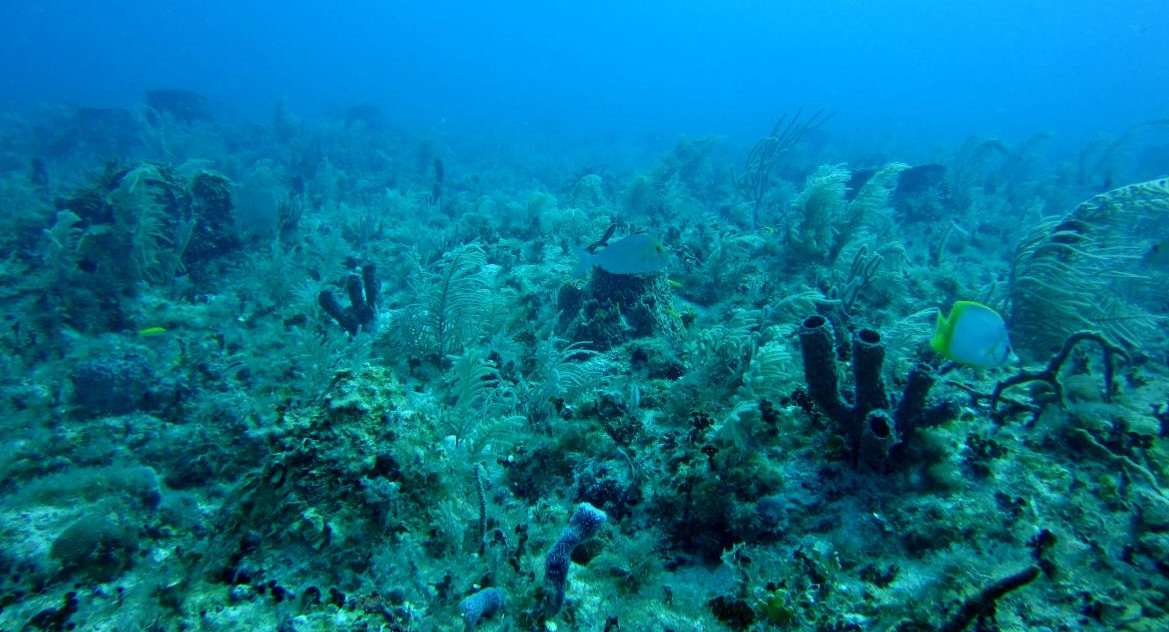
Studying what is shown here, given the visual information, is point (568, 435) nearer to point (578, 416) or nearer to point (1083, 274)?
point (578, 416)

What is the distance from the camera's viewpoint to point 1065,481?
300 cm

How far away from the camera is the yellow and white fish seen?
2918 millimetres

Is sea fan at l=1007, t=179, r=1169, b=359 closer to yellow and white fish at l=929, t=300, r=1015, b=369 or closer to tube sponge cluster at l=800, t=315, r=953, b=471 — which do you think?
yellow and white fish at l=929, t=300, r=1015, b=369

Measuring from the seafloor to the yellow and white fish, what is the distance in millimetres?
349

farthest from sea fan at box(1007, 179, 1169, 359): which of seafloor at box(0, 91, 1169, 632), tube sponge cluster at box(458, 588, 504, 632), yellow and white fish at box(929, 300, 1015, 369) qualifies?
tube sponge cluster at box(458, 588, 504, 632)

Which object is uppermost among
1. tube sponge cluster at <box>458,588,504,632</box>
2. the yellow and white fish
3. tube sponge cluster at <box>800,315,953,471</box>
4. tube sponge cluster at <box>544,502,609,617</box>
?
the yellow and white fish

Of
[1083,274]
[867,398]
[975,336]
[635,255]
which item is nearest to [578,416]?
[635,255]

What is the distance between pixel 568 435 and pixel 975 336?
2895mm

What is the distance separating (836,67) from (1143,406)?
154509 mm

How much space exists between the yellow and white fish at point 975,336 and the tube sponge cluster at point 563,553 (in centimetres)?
238

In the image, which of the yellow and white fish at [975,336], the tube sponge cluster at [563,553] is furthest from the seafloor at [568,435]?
the yellow and white fish at [975,336]

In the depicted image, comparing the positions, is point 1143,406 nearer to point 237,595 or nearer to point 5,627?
point 237,595

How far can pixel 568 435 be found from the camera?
4.08 m

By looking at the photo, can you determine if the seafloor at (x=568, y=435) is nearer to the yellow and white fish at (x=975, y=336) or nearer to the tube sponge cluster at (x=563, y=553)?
the tube sponge cluster at (x=563, y=553)
